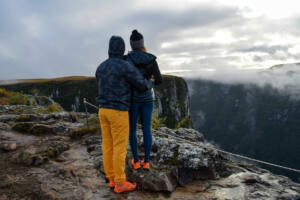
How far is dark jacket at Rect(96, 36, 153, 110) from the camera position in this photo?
3.78 metres

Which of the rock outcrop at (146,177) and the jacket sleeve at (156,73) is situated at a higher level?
the jacket sleeve at (156,73)

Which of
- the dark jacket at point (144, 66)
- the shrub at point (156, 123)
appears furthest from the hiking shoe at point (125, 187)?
the shrub at point (156, 123)

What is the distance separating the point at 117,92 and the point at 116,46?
89cm

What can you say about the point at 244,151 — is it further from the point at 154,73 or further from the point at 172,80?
the point at 154,73

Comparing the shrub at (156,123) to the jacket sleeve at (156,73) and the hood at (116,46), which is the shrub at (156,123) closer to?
the jacket sleeve at (156,73)

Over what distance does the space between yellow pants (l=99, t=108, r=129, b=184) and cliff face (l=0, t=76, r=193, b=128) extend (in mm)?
62879

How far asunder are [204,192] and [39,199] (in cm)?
347

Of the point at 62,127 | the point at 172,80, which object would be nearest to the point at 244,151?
the point at 172,80

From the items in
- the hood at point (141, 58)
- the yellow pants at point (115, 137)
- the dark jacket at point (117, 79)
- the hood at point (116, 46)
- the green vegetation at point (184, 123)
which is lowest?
the green vegetation at point (184, 123)

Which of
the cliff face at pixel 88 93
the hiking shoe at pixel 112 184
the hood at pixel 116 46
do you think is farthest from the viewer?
the cliff face at pixel 88 93

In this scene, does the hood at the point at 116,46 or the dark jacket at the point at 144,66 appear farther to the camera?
the dark jacket at the point at 144,66

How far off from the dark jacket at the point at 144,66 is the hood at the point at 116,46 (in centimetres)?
29

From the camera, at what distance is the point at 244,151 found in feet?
567

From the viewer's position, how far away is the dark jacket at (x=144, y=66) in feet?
13.3
